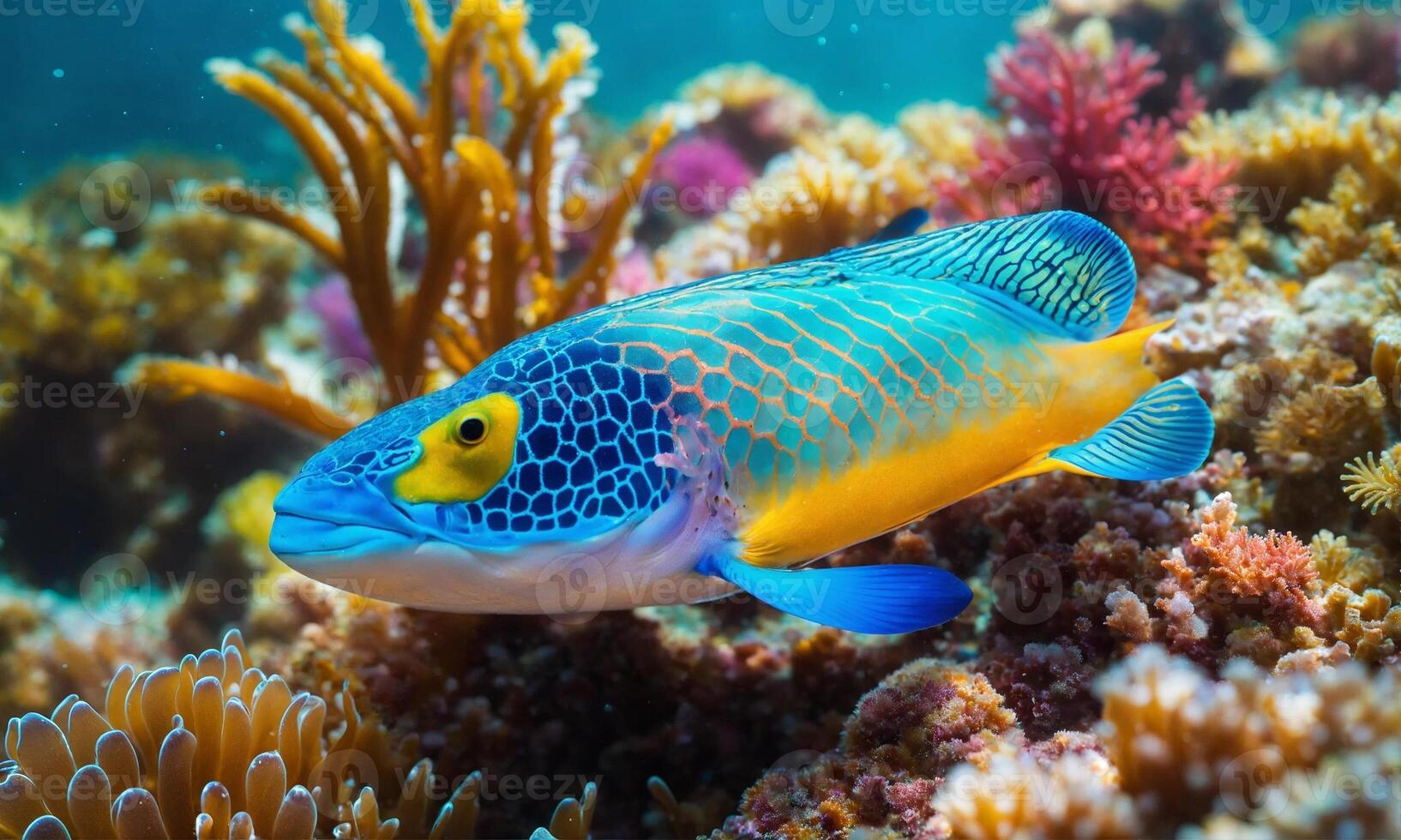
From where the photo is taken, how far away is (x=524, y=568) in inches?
79.1

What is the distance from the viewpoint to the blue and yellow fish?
198cm

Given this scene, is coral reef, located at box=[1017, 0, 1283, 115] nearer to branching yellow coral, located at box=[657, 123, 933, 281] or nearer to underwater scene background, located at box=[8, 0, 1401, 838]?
underwater scene background, located at box=[8, 0, 1401, 838]

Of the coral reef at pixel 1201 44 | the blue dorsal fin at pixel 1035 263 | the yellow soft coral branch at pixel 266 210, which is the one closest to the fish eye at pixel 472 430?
the blue dorsal fin at pixel 1035 263

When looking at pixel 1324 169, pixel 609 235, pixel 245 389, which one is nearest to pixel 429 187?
pixel 609 235

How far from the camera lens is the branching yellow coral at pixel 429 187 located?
420cm

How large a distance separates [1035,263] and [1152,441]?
2.36 feet

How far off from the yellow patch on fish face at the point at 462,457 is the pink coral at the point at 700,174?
21.3 feet

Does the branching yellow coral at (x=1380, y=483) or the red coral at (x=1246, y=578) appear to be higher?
the branching yellow coral at (x=1380, y=483)

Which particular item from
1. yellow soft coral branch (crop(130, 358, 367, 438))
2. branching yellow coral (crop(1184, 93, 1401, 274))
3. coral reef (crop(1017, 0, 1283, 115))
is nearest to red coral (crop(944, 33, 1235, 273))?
branching yellow coral (crop(1184, 93, 1401, 274))

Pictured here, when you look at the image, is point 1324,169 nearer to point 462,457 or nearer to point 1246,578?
point 1246,578

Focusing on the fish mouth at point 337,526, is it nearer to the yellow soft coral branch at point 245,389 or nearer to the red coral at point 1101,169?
the yellow soft coral branch at point 245,389

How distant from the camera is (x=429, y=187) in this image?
448cm

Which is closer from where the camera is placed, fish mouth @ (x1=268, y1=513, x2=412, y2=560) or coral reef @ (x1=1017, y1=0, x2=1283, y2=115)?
fish mouth @ (x1=268, y1=513, x2=412, y2=560)

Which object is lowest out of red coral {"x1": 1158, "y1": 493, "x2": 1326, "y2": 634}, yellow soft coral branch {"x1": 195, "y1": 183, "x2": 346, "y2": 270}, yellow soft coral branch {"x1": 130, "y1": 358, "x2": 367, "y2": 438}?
red coral {"x1": 1158, "y1": 493, "x2": 1326, "y2": 634}
